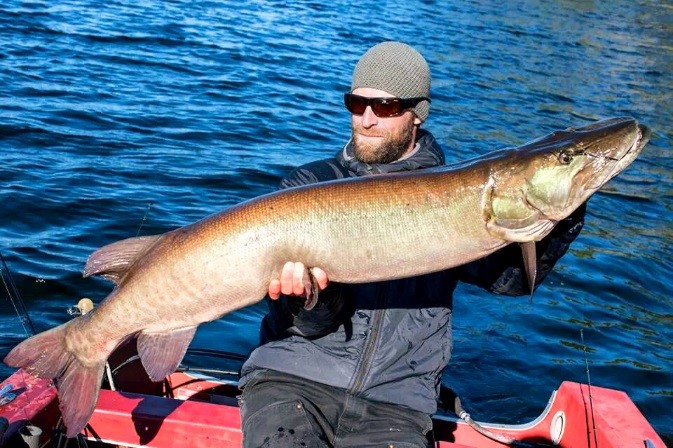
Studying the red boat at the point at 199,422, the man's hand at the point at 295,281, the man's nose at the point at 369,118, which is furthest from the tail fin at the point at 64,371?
the man's nose at the point at 369,118

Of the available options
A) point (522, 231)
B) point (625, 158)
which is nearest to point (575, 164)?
point (625, 158)

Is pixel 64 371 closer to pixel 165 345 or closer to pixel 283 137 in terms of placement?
pixel 165 345

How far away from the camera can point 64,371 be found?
3.77m

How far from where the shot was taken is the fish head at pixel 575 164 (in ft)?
11.5

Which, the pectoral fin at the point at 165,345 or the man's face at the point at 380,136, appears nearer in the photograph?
the pectoral fin at the point at 165,345

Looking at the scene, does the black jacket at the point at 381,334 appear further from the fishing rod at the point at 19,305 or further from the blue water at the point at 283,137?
the blue water at the point at 283,137

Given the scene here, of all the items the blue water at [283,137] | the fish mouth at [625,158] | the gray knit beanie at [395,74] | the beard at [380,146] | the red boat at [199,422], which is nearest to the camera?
the fish mouth at [625,158]

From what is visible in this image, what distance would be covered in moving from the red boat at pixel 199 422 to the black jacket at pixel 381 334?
379 millimetres

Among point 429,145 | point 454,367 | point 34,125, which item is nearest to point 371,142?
point 429,145

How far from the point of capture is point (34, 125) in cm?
1055

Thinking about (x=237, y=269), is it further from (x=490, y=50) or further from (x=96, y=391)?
(x=490, y=50)

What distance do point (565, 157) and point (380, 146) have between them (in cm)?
115

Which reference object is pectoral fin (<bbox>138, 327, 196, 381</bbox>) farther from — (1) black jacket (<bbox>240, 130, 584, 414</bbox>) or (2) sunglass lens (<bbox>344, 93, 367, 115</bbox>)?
(2) sunglass lens (<bbox>344, 93, 367, 115</bbox>)

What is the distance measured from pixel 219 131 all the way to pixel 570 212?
8645mm
